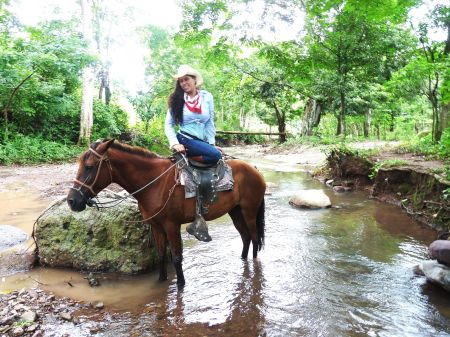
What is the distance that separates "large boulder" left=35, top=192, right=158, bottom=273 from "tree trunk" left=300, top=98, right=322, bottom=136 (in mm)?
22095

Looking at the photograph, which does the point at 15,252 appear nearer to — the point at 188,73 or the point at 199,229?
the point at 199,229

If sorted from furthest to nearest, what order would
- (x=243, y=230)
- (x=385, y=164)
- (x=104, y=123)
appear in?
(x=104, y=123), (x=385, y=164), (x=243, y=230)

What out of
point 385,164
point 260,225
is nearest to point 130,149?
point 260,225

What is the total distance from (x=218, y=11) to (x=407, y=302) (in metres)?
13.1

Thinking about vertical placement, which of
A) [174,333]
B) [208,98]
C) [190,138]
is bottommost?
[174,333]

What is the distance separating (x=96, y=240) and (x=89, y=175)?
151cm

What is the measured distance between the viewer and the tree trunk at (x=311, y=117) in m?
25.7

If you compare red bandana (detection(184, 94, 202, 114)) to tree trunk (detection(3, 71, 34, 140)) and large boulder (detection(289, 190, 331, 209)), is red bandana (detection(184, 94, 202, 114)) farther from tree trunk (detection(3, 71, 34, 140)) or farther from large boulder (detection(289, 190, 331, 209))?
tree trunk (detection(3, 71, 34, 140))

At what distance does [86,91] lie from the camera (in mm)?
19688

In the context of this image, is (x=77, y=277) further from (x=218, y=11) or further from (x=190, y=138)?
(x=218, y=11)

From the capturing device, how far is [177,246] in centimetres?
475

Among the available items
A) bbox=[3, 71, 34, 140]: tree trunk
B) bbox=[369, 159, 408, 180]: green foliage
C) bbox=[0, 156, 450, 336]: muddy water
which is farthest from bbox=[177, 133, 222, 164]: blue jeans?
bbox=[3, 71, 34, 140]: tree trunk

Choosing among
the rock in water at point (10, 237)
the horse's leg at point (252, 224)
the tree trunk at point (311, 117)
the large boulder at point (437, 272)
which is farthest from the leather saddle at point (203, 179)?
the tree trunk at point (311, 117)

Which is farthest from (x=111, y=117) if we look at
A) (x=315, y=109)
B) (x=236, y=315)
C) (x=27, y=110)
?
(x=236, y=315)
